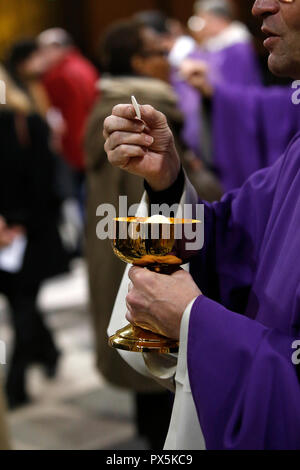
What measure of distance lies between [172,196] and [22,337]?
2660 millimetres

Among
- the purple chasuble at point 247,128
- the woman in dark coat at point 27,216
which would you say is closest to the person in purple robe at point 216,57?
the purple chasuble at point 247,128

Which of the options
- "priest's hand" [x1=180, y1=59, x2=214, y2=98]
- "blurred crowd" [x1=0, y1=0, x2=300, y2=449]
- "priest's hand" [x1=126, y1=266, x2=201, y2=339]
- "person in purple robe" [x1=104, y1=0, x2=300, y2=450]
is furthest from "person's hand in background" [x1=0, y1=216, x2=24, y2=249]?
"priest's hand" [x1=126, y1=266, x2=201, y2=339]

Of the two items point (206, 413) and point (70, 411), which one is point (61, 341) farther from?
point (206, 413)

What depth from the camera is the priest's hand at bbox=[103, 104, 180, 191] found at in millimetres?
1382

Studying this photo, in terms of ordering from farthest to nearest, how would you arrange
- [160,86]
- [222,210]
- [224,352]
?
[160,86]
[222,210]
[224,352]

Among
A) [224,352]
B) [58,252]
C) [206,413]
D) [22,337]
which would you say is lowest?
[22,337]

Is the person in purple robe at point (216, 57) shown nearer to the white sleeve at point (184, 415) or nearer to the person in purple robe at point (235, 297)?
the person in purple robe at point (235, 297)

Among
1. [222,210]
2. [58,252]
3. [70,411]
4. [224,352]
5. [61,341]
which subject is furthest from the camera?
[61,341]

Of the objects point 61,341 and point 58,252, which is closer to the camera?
point 58,252

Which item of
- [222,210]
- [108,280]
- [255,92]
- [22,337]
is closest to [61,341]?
[22,337]

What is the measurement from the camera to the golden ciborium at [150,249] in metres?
1.29

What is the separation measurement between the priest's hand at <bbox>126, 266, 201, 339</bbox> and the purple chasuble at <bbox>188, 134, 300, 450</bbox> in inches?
1.3

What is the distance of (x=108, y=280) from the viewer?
3273mm

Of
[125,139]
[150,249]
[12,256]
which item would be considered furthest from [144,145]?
[12,256]
